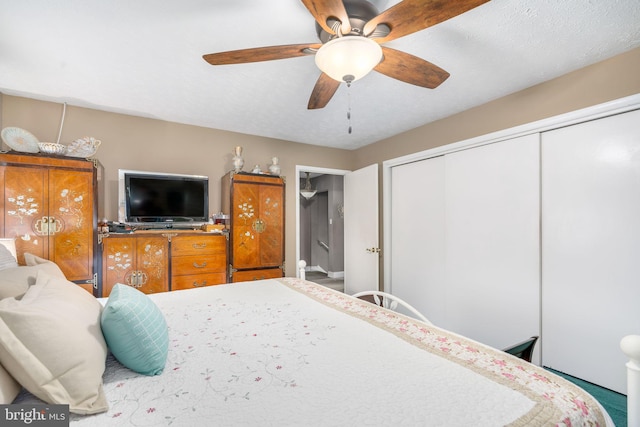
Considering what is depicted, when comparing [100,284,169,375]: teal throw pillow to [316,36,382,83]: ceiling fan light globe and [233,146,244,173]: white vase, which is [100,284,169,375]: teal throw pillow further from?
[233,146,244,173]: white vase

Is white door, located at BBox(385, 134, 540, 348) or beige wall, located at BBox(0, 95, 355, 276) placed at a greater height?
beige wall, located at BBox(0, 95, 355, 276)

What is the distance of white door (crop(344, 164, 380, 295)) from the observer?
12.8ft

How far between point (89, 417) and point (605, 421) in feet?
5.01

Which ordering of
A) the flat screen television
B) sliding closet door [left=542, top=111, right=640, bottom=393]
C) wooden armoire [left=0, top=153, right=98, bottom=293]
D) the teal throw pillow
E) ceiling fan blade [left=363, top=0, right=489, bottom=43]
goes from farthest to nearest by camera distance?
the flat screen television
wooden armoire [left=0, top=153, right=98, bottom=293]
sliding closet door [left=542, top=111, right=640, bottom=393]
ceiling fan blade [left=363, top=0, right=489, bottom=43]
the teal throw pillow

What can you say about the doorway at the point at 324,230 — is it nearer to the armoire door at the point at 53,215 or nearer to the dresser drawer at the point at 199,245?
the dresser drawer at the point at 199,245

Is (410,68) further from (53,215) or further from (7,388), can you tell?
(53,215)

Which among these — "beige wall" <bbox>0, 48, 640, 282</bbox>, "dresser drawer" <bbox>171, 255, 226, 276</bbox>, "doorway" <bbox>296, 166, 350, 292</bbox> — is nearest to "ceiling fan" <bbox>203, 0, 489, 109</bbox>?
"beige wall" <bbox>0, 48, 640, 282</bbox>

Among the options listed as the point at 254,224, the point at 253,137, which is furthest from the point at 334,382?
the point at 253,137

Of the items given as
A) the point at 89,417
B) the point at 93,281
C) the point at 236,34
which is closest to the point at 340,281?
the point at 93,281

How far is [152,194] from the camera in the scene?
9.95 ft

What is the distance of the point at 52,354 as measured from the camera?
79cm

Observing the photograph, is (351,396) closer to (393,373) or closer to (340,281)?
(393,373)

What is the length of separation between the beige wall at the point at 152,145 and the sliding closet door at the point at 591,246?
2928 millimetres

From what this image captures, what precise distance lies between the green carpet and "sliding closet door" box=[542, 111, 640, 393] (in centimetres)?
5
